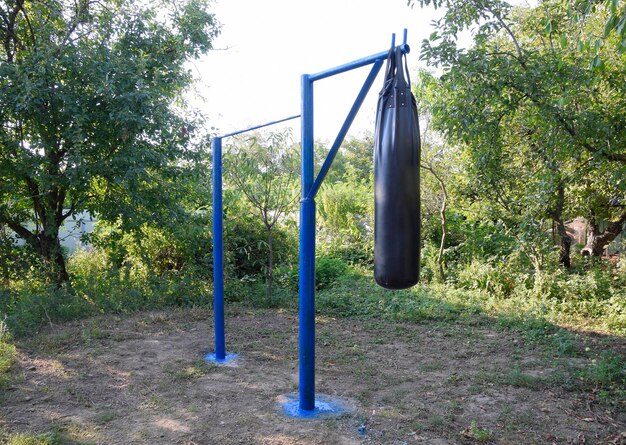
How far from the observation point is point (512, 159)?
7.89 metres

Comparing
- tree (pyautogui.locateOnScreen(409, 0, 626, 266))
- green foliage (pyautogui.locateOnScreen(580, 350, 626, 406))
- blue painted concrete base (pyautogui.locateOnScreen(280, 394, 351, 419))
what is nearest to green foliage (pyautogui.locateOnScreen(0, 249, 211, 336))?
blue painted concrete base (pyautogui.locateOnScreen(280, 394, 351, 419))

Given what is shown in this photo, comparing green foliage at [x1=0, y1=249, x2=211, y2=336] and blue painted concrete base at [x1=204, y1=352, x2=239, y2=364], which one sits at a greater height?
green foliage at [x1=0, y1=249, x2=211, y2=336]

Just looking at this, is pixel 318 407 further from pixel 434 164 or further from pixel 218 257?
pixel 434 164

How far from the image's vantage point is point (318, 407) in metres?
3.99

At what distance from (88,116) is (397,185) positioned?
560cm

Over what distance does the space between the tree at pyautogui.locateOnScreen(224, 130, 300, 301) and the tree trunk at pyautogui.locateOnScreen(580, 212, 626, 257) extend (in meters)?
5.85

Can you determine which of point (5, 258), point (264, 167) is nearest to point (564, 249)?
point (264, 167)

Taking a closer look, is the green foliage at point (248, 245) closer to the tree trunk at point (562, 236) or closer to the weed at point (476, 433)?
the tree trunk at point (562, 236)

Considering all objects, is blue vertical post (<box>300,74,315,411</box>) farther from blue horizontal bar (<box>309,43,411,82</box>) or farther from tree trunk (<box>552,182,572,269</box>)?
tree trunk (<box>552,182,572,269</box>)

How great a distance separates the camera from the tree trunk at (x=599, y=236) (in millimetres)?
8906

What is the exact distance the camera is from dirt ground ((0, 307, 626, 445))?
3.57m

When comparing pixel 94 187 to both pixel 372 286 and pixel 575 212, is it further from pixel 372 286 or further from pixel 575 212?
pixel 575 212

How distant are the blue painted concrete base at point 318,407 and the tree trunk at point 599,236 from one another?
7.06 metres

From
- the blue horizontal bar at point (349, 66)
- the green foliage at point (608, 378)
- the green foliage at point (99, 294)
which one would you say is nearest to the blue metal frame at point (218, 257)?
the blue horizontal bar at point (349, 66)
